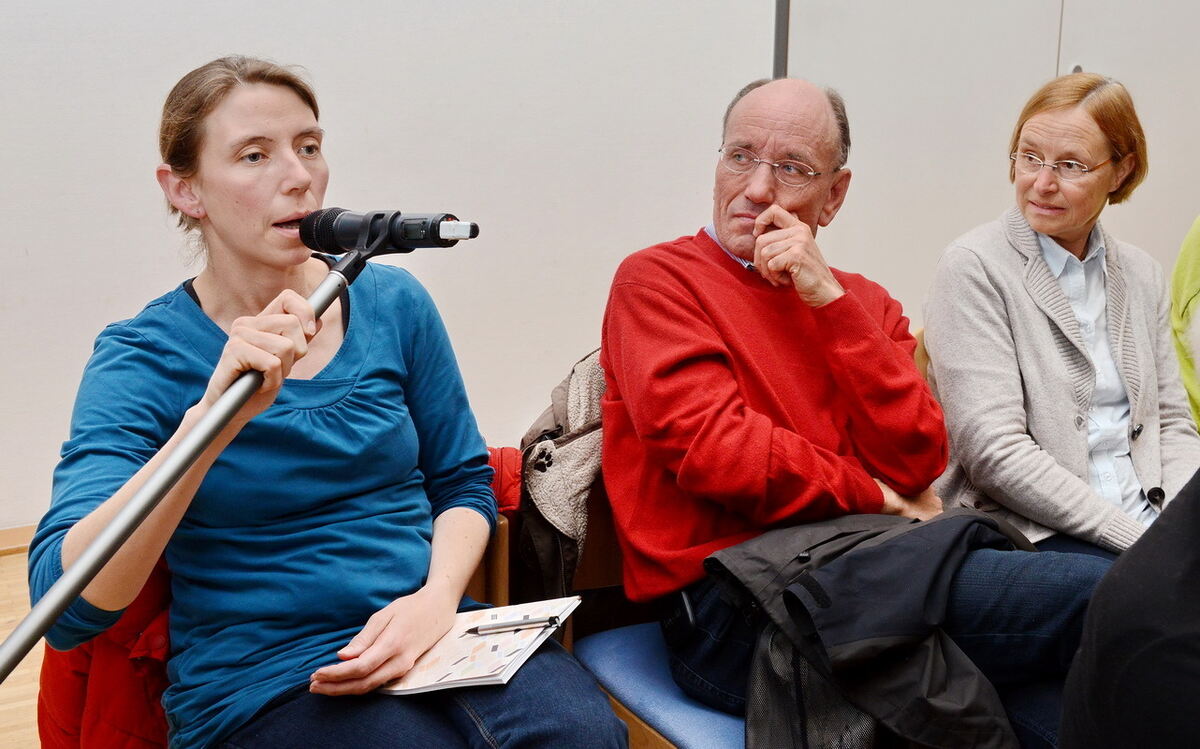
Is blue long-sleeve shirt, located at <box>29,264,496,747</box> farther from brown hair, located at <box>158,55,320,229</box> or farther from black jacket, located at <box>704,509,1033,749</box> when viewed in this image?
black jacket, located at <box>704,509,1033,749</box>

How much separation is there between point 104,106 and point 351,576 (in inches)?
76.7

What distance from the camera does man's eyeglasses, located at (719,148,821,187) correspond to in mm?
1683

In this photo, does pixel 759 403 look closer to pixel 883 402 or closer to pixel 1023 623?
pixel 883 402

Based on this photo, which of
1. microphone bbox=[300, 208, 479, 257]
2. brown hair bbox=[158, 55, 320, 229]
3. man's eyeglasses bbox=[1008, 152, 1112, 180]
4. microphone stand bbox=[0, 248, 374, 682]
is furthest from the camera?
man's eyeglasses bbox=[1008, 152, 1112, 180]

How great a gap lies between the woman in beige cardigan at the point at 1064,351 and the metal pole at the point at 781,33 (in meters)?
1.65

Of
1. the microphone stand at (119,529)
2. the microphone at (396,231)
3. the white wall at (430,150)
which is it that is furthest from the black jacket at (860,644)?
the white wall at (430,150)

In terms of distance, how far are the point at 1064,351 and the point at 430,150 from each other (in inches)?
74.9

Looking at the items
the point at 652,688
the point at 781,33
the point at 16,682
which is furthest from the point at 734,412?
the point at 781,33

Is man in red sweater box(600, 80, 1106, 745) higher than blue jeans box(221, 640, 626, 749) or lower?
higher

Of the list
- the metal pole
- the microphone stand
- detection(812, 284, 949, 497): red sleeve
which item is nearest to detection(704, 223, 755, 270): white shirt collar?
detection(812, 284, 949, 497): red sleeve

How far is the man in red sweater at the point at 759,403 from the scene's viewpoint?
1369 mm

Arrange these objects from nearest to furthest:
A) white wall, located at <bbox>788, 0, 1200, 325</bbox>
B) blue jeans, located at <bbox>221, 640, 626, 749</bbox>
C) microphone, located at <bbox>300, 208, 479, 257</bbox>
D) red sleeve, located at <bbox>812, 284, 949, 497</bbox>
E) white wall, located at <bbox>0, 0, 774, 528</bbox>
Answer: microphone, located at <bbox>300, 208, 479, 257</bbox>, blue jeans, located at <bbox>221, 640, 626, 749</bbox>, red sleeve, located at <bbox>812, 284, 949, 497</bbox>, white wall, located at <bbox>0, 0, 774, 528</bbox>, white wall, located at <bbox>788, 0, 1200, 325</bbox>

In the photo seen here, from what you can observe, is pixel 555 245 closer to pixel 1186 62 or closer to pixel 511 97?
pixel 511 97

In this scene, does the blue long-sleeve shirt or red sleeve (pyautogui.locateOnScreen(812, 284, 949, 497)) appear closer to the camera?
the blue long-sleeve shirt
